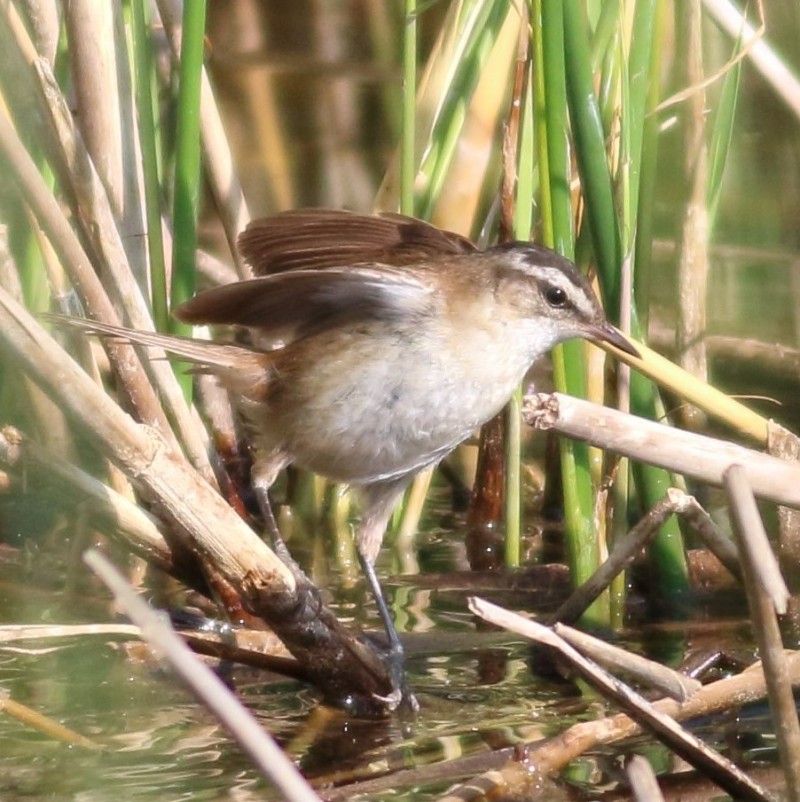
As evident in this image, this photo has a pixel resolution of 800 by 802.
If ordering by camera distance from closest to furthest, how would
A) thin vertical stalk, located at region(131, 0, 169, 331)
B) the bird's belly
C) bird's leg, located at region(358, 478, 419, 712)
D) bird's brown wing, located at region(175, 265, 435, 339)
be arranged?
bird's brown wing, located at region(175, 265, 435, 339) < the bird's belly < thin vertical stalk, located at region(131, 0, 169, 331) < bird's leg, located at region(358, 478, 419, 712)

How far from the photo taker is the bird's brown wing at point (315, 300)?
11.4ft

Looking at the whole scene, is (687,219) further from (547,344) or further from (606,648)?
(606,648)

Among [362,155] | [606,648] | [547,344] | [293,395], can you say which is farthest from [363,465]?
[362,155]

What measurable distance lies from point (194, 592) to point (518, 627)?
1.91m

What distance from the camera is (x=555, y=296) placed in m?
3.74

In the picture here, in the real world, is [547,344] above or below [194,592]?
above

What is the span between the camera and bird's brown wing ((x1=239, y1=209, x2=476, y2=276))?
378 centimetres

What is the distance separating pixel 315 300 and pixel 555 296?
0.60 meters

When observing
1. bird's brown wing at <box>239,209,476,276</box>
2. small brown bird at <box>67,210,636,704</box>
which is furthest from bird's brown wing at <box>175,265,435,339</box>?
bird's brown wing at <box>239,209,476,276</box>

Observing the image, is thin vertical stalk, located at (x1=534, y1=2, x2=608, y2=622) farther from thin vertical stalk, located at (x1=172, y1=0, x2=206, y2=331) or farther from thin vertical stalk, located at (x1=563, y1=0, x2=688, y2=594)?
thin vertical stalk, located at (x1=172, y1=0, x2=206, y2=331)

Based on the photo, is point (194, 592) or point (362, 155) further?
point (362, 155)

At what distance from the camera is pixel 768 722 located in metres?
3.31

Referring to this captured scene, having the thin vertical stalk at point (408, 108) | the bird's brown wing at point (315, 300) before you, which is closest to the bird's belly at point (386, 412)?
the bird's brown wing at point (315, 300)

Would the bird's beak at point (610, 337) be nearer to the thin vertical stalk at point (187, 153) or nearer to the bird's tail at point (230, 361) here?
the bird's tail at point (230, 361)
